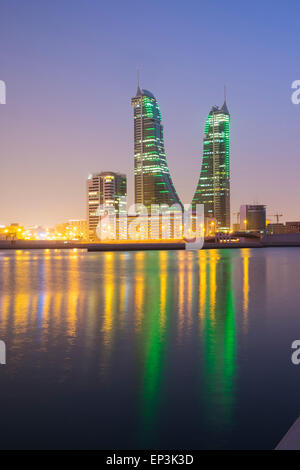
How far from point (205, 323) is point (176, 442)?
24.2 ft

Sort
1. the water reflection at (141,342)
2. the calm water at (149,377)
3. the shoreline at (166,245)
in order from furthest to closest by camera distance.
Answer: the shoreline at (166,245), the water reflection at (141,342), the calm water at (149,377)

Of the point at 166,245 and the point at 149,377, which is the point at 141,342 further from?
the point at 166,245

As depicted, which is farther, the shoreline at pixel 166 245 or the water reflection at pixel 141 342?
the shoreline at pixel 166 245

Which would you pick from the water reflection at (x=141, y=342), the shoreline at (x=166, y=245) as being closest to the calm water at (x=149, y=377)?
the water reflection at (x=141, y=342)

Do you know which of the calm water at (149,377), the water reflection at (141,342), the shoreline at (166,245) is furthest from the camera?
the shoreline at (166,245)

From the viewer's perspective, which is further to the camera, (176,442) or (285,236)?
(285,236)

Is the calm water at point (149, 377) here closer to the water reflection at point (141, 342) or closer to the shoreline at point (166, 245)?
the water reflection at point (141, 342)

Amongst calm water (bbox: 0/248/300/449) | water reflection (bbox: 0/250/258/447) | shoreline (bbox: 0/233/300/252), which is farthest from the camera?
shoreline (bbox: 0/233/300/252)

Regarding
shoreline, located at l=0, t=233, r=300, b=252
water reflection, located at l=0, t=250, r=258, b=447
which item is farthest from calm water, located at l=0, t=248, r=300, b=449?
shoreline, located at l=0, t=233, r=300, b=252

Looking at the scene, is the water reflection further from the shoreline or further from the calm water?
the shoreline

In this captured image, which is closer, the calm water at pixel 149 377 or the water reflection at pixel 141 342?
the calm water at pixel 149 377
